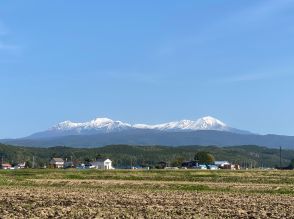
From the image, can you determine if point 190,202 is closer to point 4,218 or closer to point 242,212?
point 242,212

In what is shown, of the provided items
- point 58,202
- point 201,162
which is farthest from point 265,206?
point 201,162

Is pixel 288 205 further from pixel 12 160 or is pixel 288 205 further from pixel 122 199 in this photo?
pixel 12 160

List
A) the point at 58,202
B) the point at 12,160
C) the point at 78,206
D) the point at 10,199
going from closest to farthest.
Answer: the point at 78,206 → the point at 58,202 → the point at 10,199 → the point at 12,160

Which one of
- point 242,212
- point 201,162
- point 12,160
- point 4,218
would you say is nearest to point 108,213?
point 4,218

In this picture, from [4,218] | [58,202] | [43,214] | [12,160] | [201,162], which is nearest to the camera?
[4,218]

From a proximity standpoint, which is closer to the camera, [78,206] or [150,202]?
[78,206]

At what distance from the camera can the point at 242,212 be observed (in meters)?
21.1

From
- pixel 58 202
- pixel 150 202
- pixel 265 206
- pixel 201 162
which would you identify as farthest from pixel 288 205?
pixel 201 162

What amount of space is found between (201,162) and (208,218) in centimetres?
14935

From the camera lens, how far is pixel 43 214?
20016 mm

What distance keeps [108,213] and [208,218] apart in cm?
366

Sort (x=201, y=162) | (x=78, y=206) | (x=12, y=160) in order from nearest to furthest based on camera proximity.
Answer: (x=78, y=206)
(x=201, y=162)
(x=12, y=160)

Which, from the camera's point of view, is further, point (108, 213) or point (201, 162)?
point (201, 162)

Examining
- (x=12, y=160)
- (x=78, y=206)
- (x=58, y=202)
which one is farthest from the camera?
(x=12, y=160)
